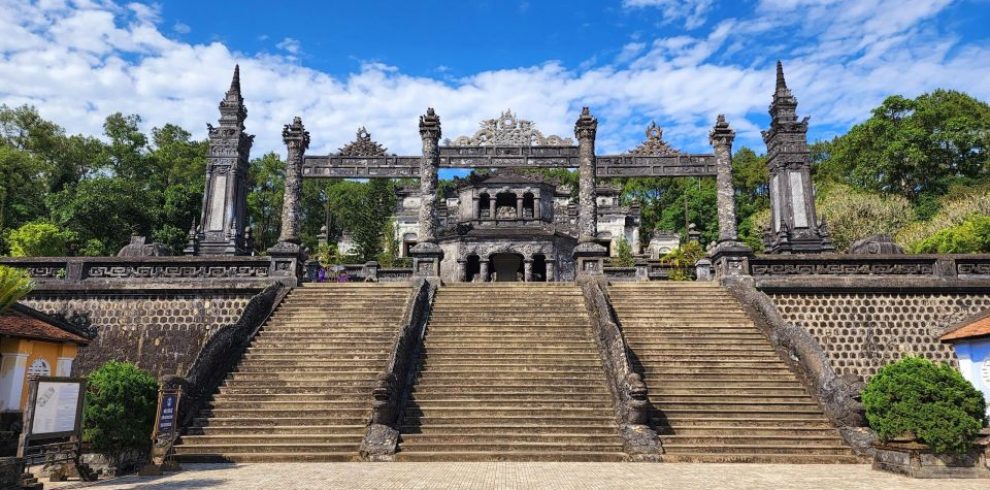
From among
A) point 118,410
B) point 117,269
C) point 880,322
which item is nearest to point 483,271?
point 117,269

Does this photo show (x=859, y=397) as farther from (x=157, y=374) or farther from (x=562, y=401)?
(x=157, y=374)

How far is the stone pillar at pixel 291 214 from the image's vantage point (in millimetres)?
17750

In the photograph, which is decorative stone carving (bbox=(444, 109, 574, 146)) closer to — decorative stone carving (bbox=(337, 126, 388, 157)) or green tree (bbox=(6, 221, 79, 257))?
decorative stone carving (bbox=(337, 126, 388, 157))

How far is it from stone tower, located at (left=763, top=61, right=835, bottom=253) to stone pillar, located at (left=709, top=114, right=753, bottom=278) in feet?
4.89

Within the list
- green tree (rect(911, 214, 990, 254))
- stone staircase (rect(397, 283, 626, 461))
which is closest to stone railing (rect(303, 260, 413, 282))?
stone staircase (rect(397, 283, 626, 461))

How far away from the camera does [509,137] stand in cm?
2503

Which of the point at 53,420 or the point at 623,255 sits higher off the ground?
the point at 623,255

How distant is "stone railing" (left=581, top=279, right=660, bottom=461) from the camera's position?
10.2 m

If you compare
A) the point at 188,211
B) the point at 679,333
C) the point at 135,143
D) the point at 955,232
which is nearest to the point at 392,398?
the point at 679,333

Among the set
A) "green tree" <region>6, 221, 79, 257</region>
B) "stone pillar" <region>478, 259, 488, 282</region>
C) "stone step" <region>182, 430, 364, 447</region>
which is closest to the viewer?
"stone step" <region>182, 430, 364, 447</region>

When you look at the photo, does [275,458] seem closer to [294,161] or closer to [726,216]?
[294,161]

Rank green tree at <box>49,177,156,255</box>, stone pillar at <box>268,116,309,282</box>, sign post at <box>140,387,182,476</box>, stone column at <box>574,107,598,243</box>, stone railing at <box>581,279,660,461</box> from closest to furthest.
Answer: sign post at <box>140,387,182,476</box> < stone railing at <box>581,279,660,461</box> < stone pillar at <box>268,116,309,282</box> < stone column at <box>574,107,598,243</box> < green tree at <box>49,177,156,255</box>

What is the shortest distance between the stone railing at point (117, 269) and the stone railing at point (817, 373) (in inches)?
528

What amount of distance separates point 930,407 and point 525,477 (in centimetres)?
591
